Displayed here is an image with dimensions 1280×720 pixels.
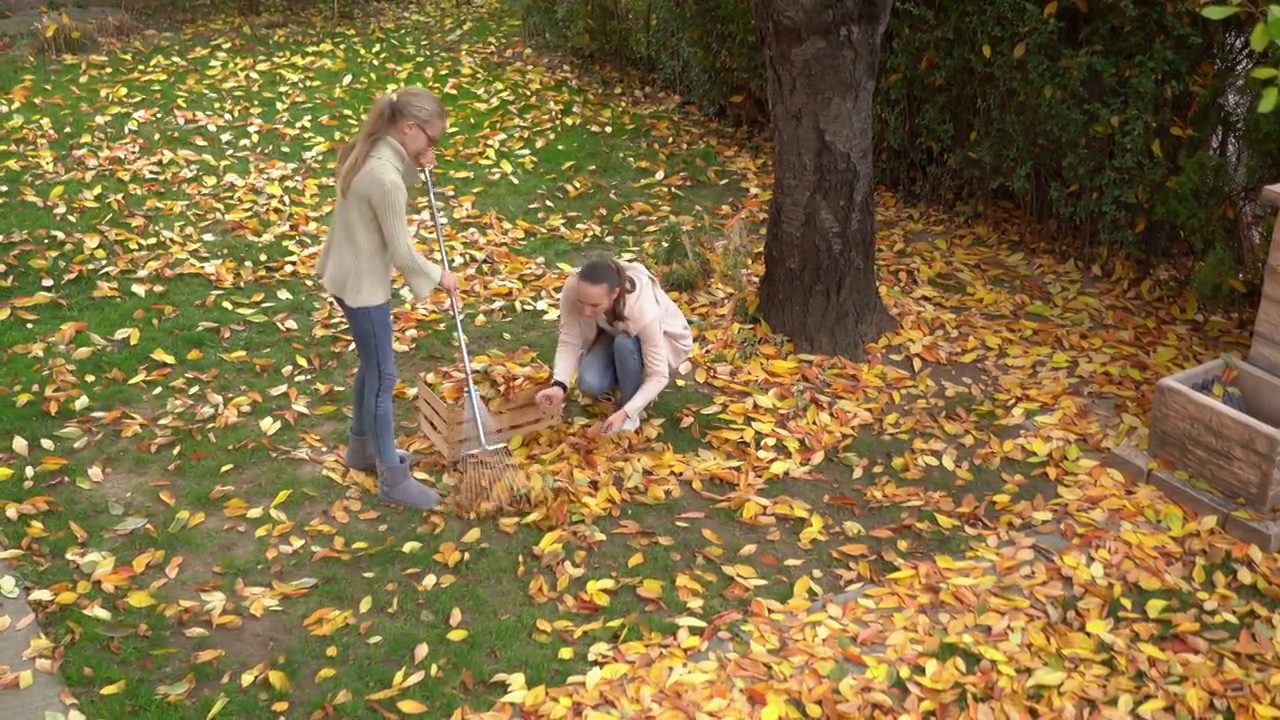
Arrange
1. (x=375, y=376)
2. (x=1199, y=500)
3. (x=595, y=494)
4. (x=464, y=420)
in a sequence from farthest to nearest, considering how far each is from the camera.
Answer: (x=464, y=420) < (x=595, y=494) < (x=1199, y=500) < (x=375, y=376)

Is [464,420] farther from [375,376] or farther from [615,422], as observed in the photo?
[615,422]

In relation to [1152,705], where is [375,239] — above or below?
above

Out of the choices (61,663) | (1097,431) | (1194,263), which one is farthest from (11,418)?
(1194,263)

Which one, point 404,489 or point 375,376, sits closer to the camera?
point 375,376

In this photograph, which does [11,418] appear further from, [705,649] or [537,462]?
[705,649]

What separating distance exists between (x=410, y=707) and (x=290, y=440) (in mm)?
1781

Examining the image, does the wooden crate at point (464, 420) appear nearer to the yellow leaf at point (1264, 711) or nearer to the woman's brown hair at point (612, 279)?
the woman's brown hair at point (612, 279)

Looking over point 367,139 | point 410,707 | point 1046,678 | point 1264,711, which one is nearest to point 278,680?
point 410,707

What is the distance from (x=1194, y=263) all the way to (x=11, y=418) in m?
5.86

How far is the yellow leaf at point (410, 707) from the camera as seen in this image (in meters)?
3.58

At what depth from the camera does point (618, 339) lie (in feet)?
15.8

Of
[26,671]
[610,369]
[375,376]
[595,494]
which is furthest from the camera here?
[610,369]

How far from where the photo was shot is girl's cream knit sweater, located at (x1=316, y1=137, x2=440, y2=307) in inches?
157

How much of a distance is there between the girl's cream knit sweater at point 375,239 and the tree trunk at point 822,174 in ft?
6.38
